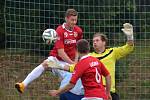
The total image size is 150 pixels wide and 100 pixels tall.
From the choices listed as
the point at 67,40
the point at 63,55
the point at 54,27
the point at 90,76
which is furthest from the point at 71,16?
the point at 54,27

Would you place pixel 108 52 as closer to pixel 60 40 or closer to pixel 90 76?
pixel 60 40

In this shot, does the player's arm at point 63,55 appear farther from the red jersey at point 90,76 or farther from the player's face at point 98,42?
the red jersey at point 90,76

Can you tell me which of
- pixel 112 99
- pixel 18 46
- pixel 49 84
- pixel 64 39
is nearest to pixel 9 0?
pixel 18 46

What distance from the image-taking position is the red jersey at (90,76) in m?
7.53

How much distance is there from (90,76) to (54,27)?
4.27 m

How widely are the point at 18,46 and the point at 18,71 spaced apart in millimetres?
585

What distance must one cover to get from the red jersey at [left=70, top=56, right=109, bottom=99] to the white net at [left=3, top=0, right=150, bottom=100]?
4.08 metres

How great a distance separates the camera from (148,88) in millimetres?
11914

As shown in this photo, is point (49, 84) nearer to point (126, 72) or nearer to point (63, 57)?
point (126, 72)

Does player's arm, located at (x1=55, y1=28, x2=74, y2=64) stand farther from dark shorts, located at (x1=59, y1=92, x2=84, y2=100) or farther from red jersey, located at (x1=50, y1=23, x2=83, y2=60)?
dark shorts, located at (x1=59, y1=92, x2=84, y2=100)

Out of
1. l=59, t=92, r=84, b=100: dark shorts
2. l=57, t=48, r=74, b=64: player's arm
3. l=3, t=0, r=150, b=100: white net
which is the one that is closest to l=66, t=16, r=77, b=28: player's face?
l=57, t=48, r=74, b=64: player's arm

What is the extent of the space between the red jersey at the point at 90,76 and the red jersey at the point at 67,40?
1.60 metres

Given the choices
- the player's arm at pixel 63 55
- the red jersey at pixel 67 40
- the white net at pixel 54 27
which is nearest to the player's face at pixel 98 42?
the player's arm at pixel 63 55

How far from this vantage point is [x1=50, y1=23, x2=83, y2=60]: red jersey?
917 centimetres
